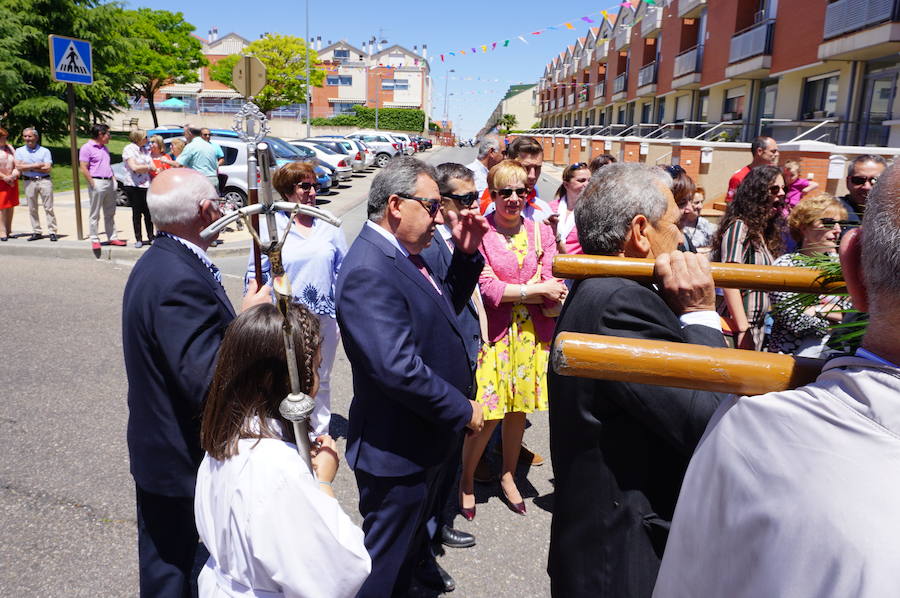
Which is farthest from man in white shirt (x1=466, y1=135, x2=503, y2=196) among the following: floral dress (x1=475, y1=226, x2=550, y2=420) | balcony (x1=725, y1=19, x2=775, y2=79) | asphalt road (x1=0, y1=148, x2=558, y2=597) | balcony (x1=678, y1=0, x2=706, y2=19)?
balcony (x1=678, y1=0, x2=706, y2=19)

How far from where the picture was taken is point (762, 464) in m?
0.87

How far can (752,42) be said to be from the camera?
966 inches

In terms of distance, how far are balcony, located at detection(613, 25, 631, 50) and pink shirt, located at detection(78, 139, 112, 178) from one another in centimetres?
4219

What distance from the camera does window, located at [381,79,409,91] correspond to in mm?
85000

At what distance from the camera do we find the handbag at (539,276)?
3.80 meters

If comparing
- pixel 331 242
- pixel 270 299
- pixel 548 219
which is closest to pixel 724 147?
pixel 548 219

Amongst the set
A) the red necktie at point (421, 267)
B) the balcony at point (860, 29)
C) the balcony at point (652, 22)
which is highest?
the balcony at point (652, 22)

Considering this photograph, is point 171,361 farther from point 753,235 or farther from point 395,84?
point 395,84

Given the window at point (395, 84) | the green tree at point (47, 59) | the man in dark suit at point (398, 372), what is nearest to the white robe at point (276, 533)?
the man in dark suit at point (398, 372)

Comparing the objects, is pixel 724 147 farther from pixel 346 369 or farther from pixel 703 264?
pixel 703 264

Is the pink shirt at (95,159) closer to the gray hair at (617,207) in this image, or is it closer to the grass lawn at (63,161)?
the grass lawn at (63,161)

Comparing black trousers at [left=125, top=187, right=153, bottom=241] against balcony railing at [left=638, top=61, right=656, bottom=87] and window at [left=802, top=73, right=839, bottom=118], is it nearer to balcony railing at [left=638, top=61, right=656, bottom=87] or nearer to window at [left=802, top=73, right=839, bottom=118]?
window at [left=802, top=73, right=839, bottom=118]

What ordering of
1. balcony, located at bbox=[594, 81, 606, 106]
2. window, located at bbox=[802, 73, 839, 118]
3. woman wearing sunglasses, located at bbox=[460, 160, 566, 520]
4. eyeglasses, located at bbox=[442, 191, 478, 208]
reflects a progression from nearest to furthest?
eyeglasses, located at bbox=[442, 191, 478, 208]
woman wearing sunglasses, located at bbox=[460, 160, 566, 520]
window, located at bbox=[802, 73, 839, 118]
balcony, located at bbox=[594, 81, 606, 106]

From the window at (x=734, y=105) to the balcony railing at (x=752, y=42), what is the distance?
1885 mm
